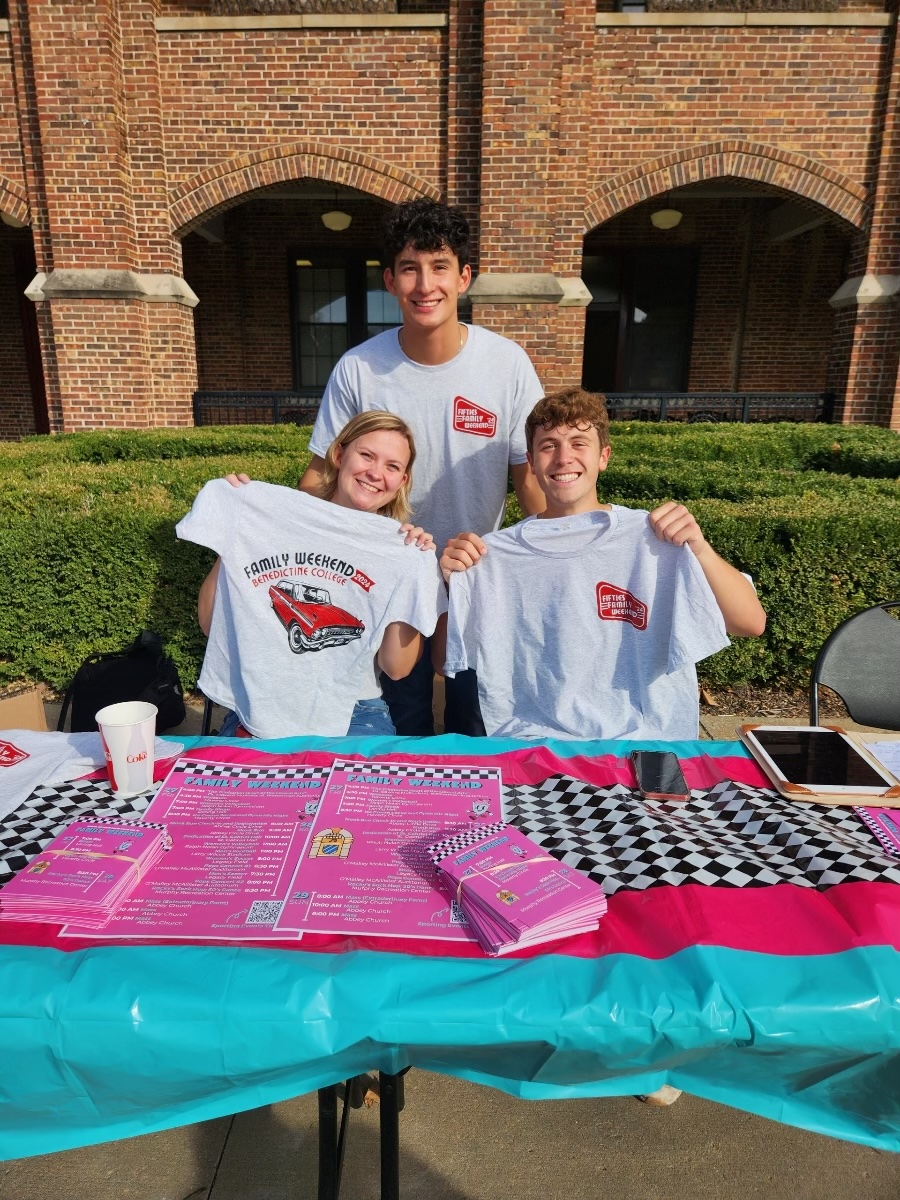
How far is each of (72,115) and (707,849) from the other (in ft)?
36.1

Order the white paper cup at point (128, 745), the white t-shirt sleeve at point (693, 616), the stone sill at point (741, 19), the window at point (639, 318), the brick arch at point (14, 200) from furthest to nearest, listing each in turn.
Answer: the window at point (639, 318), the brick arch at point (14, 200), the stone sill at point (741, 19), the white t-shirt sleeve at point (693, 616), the white paper cup at point (128, 745)

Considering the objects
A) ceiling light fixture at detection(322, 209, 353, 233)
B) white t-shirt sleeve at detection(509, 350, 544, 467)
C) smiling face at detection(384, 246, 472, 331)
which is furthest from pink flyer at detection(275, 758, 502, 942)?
ceiling light fixture at detection(322, 209, 353, 233)

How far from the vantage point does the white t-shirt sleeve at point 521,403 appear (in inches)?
121

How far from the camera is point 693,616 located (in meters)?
2.33

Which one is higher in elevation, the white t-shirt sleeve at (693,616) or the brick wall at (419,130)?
the brick wall at (419,130)

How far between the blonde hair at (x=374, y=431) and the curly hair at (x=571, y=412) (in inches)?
17.9

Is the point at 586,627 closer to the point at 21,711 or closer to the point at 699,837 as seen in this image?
the point at 699,837

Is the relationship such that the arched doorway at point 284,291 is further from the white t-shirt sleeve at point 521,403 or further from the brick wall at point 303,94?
the white t-shirt sleeve at point 521,403

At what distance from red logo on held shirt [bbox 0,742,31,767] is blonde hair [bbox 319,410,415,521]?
1.25 m

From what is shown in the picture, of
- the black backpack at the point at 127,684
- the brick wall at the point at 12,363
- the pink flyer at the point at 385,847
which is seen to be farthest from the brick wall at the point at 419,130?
the pink flyer at the point at 385,847

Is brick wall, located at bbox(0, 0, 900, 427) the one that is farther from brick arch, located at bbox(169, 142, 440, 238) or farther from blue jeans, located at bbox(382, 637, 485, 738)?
blue jeans, located at bbox(382, 637, 485, 738)

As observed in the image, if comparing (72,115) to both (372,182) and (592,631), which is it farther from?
(592,631)

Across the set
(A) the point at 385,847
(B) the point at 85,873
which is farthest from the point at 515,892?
(B) the point at 85,873

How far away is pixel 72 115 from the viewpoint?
9.05 m
